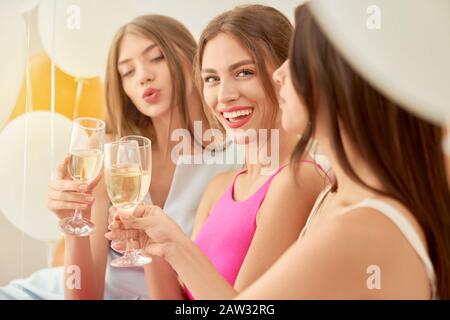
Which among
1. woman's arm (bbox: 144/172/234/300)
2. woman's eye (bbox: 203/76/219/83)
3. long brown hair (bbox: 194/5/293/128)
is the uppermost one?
long brown hair (bbox: 194/5/293/128)

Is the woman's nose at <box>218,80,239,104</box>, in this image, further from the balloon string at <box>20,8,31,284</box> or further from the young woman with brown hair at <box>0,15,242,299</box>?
the balloon string at <box>20,8,31,284</box>

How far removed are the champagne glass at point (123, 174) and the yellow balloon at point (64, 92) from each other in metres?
0.31

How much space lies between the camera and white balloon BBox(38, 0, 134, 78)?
1655mm

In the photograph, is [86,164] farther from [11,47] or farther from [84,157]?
[11,47]

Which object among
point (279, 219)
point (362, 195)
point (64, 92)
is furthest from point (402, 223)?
point (64, 92)

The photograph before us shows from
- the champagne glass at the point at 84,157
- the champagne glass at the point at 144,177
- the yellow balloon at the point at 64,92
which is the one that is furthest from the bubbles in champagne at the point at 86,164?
the yellow balloon at the point at 64,92

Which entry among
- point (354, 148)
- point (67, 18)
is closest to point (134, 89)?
point (67, 18)

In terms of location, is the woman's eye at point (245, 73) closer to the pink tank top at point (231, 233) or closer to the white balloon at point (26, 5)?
the pink tank top at point (231, 233)

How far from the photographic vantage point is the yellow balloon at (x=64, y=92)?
1.68 m

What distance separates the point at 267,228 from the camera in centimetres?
142

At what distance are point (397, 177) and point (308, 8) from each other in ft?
1.24

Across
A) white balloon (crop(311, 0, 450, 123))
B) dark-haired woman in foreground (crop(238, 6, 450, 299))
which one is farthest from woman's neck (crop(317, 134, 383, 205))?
white balloon (crop(311, 0, 450, 123))

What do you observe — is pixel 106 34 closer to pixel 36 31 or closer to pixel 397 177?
pixel 36 31

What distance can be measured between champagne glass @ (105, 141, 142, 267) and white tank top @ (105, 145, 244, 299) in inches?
9.6
